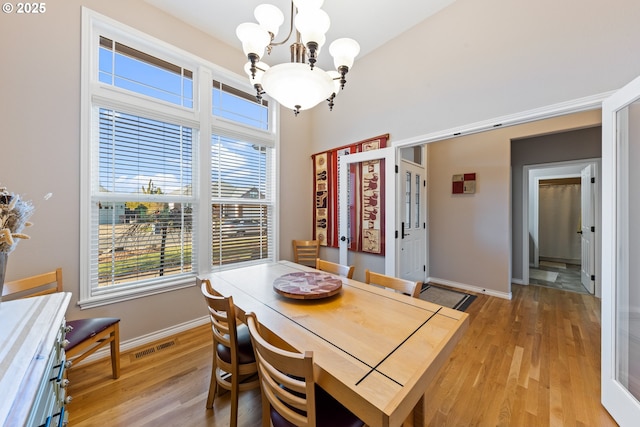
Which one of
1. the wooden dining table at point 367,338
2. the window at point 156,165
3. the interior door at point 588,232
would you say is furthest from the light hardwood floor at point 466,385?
the interior door at point 588,232

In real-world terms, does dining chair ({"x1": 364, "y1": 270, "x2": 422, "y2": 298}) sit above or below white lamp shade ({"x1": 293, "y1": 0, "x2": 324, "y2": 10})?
below

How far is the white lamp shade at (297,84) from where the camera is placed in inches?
57.7

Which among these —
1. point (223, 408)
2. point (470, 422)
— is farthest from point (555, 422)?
point (223, 408)

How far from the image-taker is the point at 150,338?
93.7 inches

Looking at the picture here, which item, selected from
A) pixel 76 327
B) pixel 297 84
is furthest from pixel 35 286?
pixel 297 84

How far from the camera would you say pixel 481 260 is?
372 centimetres

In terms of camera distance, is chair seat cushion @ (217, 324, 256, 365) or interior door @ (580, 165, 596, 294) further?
interior door @ (580, 165, 596, 294)

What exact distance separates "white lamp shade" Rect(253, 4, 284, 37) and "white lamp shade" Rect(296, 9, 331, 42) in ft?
1.01

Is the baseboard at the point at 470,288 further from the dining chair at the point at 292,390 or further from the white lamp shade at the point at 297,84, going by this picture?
the white lamp shade at the point at 297,84

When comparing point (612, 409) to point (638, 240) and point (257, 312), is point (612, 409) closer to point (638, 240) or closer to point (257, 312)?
point (638, 240)

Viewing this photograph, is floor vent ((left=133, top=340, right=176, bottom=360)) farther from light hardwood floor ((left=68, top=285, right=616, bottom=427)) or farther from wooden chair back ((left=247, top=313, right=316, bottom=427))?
wooden chair back ((left=247, top=313, right=316, bottom=427))

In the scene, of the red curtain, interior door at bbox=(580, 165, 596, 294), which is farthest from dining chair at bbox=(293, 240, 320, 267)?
interior door at bbox=(580, 165, 596, 294)

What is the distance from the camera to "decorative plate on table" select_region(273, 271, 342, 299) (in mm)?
1472

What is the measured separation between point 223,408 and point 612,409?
2.52 m
